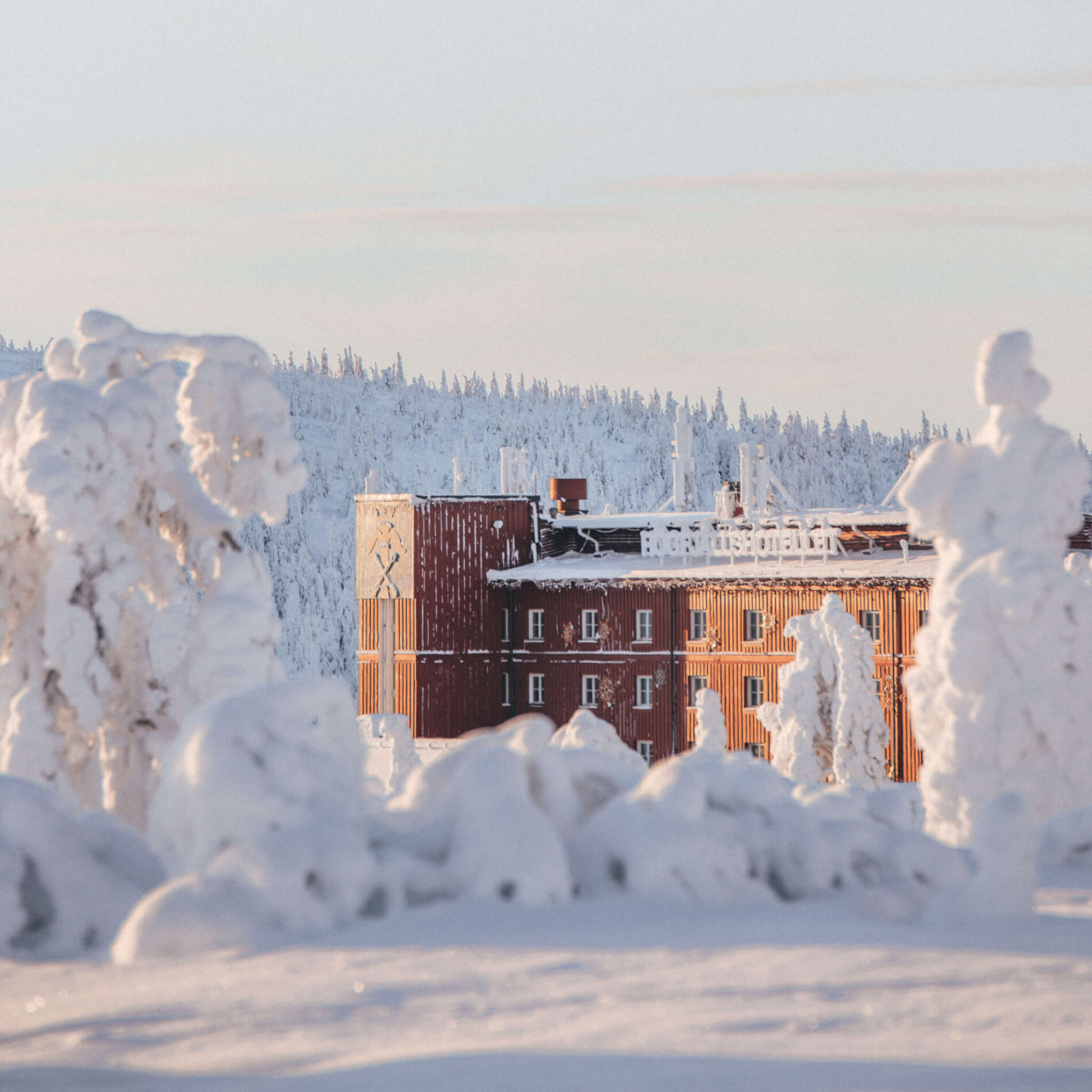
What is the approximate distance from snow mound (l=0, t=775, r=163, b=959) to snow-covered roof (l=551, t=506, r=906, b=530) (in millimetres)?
34837

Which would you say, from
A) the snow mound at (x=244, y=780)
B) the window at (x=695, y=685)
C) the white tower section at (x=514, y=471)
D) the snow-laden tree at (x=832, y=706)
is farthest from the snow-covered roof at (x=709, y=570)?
the snow mound at (x=244, y=780)

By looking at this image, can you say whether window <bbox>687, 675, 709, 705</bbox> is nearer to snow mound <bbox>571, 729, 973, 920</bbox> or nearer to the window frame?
the window frame

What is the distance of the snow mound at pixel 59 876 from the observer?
954cm

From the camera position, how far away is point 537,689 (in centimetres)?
4859

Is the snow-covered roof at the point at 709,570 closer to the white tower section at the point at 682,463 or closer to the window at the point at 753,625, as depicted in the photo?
the window at the point at 753,625

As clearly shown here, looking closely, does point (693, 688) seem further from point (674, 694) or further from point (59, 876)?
point (59, 876)

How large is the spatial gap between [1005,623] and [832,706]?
65.0 ft

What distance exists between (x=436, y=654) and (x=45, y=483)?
34.1 metres

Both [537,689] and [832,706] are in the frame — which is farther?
[537,689]

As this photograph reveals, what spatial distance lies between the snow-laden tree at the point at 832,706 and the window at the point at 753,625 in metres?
11.5

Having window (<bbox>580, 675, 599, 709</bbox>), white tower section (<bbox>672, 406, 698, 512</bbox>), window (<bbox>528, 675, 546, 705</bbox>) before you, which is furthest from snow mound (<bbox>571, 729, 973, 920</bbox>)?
white tower section (<bbox>672, 406, 698, 512</bbox>)

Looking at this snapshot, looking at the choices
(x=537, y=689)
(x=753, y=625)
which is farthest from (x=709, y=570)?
(x=537, y=689)

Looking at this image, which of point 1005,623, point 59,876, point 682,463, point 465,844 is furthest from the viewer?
point 682,463

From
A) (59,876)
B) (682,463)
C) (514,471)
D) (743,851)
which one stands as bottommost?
(59,876)
